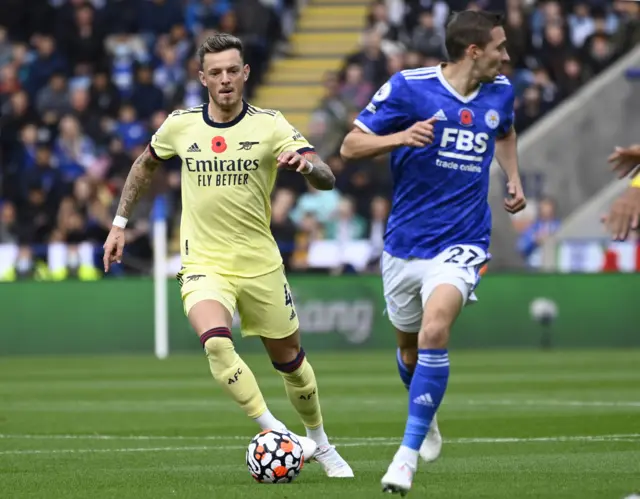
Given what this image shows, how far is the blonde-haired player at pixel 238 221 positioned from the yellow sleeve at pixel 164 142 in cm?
8

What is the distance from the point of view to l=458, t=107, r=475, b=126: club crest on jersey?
9.14 metres

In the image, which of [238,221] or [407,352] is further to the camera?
[407,352]

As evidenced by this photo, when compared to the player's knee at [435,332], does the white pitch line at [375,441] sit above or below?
below

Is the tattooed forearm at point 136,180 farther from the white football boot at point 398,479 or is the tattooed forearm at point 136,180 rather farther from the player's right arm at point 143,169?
the white football boot at point 398,479

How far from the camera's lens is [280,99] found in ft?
100

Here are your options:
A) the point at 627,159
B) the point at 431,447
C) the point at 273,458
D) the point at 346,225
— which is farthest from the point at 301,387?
the point at 346,225

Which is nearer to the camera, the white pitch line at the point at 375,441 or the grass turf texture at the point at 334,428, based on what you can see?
the grass turf texture at the point at 334,428

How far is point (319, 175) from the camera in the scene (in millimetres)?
9000

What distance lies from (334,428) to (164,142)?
383 centimetres

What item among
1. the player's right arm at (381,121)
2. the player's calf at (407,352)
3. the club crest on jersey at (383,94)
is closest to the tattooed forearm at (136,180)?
the player's right arm at (381,121)

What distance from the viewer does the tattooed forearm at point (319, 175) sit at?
8984 mm

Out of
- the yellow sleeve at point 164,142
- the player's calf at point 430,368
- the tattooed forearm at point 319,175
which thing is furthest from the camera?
the yellow sleeve at point 164,142

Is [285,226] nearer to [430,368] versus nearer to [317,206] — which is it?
[317,206]

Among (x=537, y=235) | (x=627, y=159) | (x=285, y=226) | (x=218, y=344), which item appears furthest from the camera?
(x=537, y=235)
